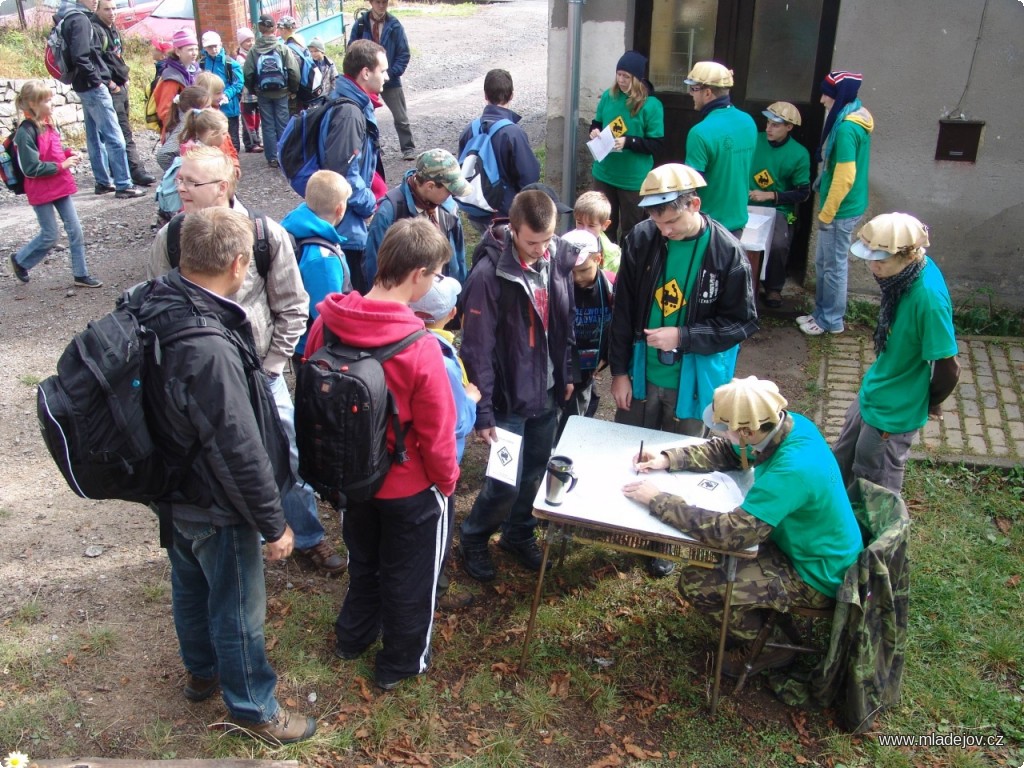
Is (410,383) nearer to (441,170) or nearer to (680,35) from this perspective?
(441,170)

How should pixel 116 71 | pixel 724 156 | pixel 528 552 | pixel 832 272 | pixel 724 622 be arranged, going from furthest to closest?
pixel 116 71 → pixel 832 272 → pixel 724 156 → pixel 528 552 → pixel 724 622

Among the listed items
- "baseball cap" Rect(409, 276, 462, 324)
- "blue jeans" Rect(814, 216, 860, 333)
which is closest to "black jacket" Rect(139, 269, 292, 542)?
"baseball cap" Rect(409, 276, 462, 324)

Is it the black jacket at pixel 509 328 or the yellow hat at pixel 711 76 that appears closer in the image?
the black jacket at pixel 509 328

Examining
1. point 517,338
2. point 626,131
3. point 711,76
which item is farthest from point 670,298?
point 626,131

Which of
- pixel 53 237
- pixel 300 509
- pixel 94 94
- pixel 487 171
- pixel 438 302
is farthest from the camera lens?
pixel 94 94

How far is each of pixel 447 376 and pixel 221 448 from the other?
0.82 meters

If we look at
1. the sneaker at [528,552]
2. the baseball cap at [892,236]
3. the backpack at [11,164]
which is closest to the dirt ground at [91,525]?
the sneaker at [528,552]

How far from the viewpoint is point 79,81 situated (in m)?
8.75

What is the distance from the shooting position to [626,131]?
6.94 meters

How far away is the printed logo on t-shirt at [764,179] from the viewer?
22.5 feet

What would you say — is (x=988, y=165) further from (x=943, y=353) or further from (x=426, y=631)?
(x=426, y=631)

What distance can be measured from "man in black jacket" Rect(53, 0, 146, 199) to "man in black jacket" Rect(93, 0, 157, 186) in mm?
93

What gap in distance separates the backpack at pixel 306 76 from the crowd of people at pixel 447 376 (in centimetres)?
483

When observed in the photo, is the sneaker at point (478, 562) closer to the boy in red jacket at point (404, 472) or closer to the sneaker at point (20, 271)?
the boy in red jacket at point (404, 472)
